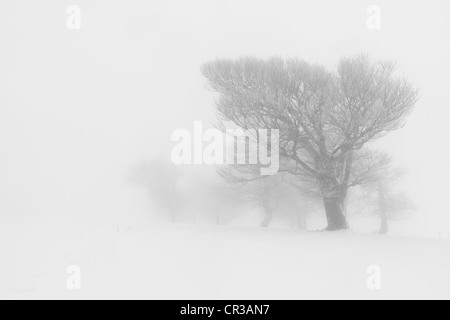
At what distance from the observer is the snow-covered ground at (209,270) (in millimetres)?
4926

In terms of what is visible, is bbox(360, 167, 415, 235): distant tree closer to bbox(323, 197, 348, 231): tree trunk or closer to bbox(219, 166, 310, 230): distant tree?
bbox(219, 166, 310, 230): distant tree

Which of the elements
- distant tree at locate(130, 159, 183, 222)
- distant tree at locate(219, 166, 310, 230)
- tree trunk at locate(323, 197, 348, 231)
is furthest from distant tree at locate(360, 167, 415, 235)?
distant tree at locate(130, 159, 183, 222)

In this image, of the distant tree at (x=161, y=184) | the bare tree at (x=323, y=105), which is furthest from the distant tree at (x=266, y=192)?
the distant tree at (x=161, y=184)

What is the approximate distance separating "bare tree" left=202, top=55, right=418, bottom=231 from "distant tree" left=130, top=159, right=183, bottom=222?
28378 millimetres

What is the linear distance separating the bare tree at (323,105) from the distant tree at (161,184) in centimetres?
2838

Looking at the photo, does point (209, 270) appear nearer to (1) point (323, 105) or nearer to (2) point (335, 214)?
(2) point (335, 214)

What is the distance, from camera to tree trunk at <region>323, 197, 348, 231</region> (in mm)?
14750

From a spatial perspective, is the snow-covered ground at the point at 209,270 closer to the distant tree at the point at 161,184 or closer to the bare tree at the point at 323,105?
the bare tree at the point at 323,105

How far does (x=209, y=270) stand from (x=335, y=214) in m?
10.7
